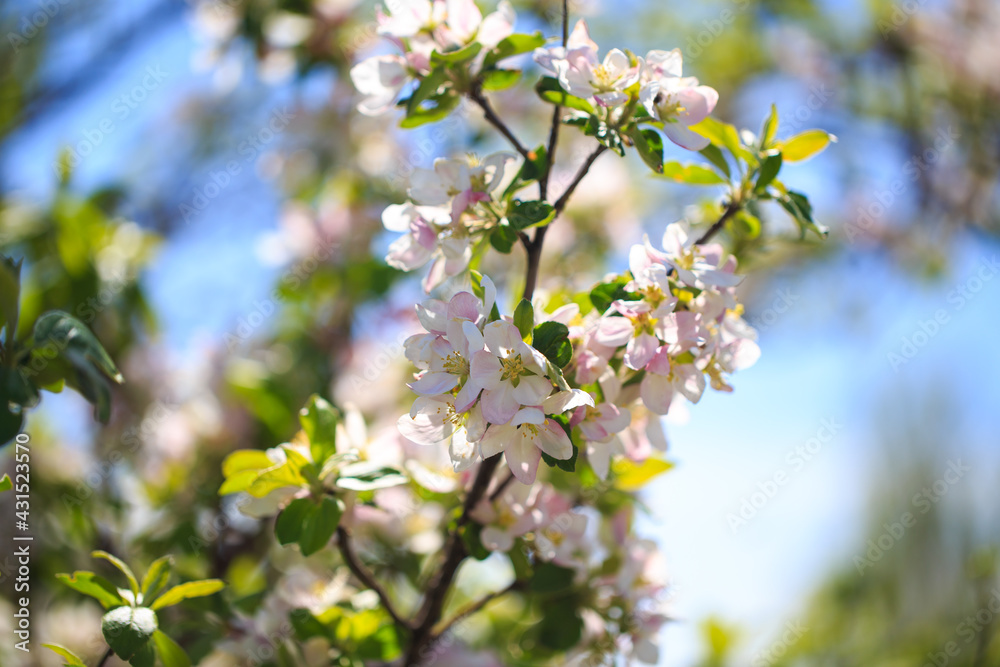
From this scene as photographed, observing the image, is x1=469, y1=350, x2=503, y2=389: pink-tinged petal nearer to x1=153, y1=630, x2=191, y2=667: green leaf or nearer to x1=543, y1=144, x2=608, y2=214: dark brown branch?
x1=543, y1=144, x2=608, y2=214: dark brown branch

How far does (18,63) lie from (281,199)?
860 mm

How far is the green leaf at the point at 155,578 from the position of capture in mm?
697

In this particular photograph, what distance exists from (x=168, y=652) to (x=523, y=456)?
0.39 meters

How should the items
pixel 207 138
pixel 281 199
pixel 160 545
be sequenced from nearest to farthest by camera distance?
pixel 160 545 → pixel 281 199 → pixel 207 138

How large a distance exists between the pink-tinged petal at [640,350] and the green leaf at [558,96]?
225 mm

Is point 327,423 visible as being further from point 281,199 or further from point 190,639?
point 281,199

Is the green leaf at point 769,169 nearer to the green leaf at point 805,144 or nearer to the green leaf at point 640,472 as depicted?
the green leaf at point 805,144

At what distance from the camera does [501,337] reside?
56cm

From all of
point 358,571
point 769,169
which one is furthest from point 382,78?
point 358,571

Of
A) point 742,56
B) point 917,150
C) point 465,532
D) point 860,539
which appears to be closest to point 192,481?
point 465,532

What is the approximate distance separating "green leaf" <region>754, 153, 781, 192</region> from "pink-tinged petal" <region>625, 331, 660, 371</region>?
0.78 ft

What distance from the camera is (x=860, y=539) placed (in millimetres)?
2094

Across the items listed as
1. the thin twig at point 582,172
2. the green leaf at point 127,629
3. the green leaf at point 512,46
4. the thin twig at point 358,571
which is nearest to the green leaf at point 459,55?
the green leaf at point 512,46

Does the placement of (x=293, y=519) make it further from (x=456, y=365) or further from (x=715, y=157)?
(x=715, y=157)
